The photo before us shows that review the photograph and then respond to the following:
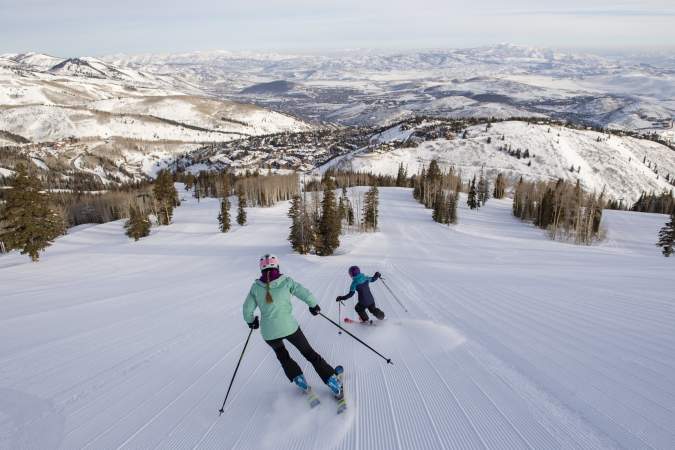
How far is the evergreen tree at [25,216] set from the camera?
29.6m

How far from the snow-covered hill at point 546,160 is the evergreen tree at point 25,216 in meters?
141

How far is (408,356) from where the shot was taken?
7.62m

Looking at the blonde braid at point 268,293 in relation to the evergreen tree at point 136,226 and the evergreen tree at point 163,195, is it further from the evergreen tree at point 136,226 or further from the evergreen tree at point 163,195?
the evergreen tree at point 163,195

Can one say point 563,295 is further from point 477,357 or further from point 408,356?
point 408,356

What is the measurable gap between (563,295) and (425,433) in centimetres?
987

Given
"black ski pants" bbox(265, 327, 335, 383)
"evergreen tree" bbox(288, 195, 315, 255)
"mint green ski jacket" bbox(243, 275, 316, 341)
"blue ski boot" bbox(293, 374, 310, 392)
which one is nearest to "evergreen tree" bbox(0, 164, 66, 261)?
"evergreen tree" bbox(288, 195, 315, 255)

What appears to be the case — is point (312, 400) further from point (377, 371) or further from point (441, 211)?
point (441, 211)

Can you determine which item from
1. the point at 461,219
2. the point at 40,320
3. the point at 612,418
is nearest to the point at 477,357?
the point at 612,418

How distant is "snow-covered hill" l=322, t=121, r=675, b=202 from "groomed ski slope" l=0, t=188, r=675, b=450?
508 feet

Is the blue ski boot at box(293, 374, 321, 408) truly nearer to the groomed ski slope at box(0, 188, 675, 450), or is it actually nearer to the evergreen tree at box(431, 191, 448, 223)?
the groomed ski slope at box(0, 188, 675, 450)

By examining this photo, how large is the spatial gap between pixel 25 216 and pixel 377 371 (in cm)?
3542

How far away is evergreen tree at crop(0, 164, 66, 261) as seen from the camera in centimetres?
2964

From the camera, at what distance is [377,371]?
7.00 metres

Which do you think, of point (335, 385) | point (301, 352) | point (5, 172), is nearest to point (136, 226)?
point (301, 352)
